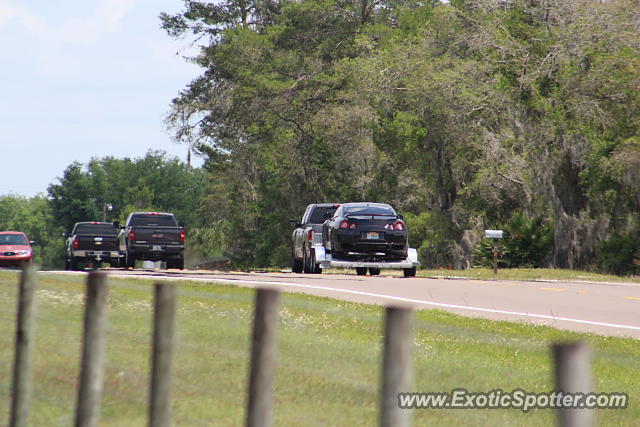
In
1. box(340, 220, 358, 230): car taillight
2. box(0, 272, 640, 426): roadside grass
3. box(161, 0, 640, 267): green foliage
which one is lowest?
box(0, 272, 640, 426): roadside grass

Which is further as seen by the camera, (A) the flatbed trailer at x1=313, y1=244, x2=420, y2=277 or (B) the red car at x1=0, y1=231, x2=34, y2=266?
(B) the red car at x1=0, y1=231, x2=34, y2=266

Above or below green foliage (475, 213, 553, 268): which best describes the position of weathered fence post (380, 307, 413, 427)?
below

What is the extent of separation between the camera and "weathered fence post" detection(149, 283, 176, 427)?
4914 mm

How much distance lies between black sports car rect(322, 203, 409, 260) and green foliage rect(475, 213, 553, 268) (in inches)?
513

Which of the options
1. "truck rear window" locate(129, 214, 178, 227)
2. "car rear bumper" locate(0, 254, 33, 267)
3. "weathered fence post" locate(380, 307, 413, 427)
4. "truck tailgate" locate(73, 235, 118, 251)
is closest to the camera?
"weathered fence post" locate(380, 307, 413, 427)

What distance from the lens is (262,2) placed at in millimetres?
69250

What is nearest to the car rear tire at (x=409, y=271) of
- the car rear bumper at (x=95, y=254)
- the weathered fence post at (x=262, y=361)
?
the car rear bumper at (x=95, y=254)

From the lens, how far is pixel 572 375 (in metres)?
3.29

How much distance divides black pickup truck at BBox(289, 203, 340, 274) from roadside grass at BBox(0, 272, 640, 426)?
55.8 feet

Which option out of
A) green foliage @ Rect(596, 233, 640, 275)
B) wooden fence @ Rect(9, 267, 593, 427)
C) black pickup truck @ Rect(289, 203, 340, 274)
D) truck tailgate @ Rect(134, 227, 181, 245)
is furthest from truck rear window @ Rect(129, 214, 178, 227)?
wooden fence @ Rect(9, 267, 593, 427)

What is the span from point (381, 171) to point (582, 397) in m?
51.3

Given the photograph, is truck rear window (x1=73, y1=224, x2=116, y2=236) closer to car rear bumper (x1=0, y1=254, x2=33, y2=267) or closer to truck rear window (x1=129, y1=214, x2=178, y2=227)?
car rear bumper (x1=0, y1=254, x2=33, y2=267)

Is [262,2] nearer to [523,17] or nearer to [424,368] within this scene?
[523,17]

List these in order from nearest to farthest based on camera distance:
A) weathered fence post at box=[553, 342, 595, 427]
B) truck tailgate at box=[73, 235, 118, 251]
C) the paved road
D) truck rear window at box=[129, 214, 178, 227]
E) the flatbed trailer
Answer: weathered fence post at box=[553, 342, 595, 427] → the paved road → the flatbed trailer → truck rear window at box=[129, 214, 178, 227] → truck tailgate at box=[73, 235, 118, 251]
